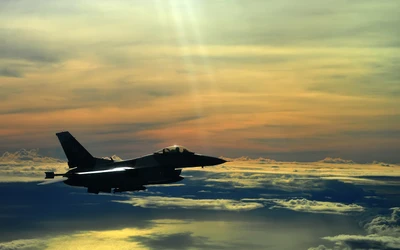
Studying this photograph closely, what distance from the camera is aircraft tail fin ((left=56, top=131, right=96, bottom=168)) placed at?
8612 cm

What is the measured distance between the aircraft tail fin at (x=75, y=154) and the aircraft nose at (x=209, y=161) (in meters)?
21.7

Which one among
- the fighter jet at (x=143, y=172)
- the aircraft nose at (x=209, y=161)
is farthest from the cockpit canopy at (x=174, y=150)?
the aircraft nose at (x=209, y=161)

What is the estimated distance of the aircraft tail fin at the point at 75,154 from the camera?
8612 cm

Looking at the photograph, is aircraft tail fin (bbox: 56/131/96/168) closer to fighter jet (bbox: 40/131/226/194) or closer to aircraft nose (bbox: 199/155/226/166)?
fighter jet (bbox: 40/131/226/194)

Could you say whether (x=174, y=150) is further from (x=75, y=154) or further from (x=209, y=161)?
(x=75, y=154)

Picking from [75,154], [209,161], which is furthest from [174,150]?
[75,154]

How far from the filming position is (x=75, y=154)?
8700 centimetres

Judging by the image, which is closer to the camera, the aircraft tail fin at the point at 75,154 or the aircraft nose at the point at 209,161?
the aircraft nose at the point at 209,161

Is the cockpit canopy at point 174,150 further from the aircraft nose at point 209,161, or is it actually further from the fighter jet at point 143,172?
the aircraft nose at point 209,161

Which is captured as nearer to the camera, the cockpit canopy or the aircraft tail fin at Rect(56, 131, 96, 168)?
the cockpit canopy

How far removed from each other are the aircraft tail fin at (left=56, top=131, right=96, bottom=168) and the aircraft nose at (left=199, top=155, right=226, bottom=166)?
21.7 m

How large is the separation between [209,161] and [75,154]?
2697 centimetres

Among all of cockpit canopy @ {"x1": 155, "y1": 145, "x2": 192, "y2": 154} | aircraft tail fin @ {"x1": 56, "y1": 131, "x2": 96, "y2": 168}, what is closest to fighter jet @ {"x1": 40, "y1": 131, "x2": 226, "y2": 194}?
cockpit canopy @ {"x1": 155, "y1": 145, "x2": 192, "y2": 154}

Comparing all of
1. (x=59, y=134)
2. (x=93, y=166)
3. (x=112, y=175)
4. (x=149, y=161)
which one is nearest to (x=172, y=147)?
(x=149, y=161)
